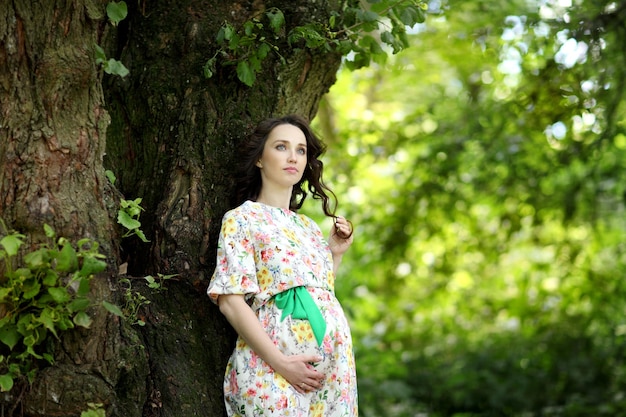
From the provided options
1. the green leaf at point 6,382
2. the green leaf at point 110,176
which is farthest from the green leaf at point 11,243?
the green leaf at point 110,176

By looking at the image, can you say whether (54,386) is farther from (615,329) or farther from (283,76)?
(615,329)

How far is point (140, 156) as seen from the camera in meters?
3.36

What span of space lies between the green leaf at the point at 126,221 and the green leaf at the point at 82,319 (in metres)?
0.41

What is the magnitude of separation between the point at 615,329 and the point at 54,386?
6.45 m

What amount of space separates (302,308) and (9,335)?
1.02 metres

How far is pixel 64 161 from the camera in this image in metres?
2.73

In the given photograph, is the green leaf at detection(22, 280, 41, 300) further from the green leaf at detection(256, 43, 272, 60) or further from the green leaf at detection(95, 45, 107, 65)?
the green leaf at detection(256, 43, 272, 60)

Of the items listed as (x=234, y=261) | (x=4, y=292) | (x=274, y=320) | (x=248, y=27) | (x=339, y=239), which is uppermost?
(x=248, y=27)

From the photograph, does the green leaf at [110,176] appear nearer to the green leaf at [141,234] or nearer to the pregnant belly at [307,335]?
the green leaf at [141,234]

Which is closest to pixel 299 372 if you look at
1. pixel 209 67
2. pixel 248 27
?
pixel 209 67

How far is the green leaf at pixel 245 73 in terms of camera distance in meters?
3.28

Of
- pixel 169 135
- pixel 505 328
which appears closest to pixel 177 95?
pixel 169 135

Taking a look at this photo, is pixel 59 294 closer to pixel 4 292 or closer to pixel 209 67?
pixel 4 292

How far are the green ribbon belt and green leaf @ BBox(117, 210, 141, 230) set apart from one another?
1.90 feet
